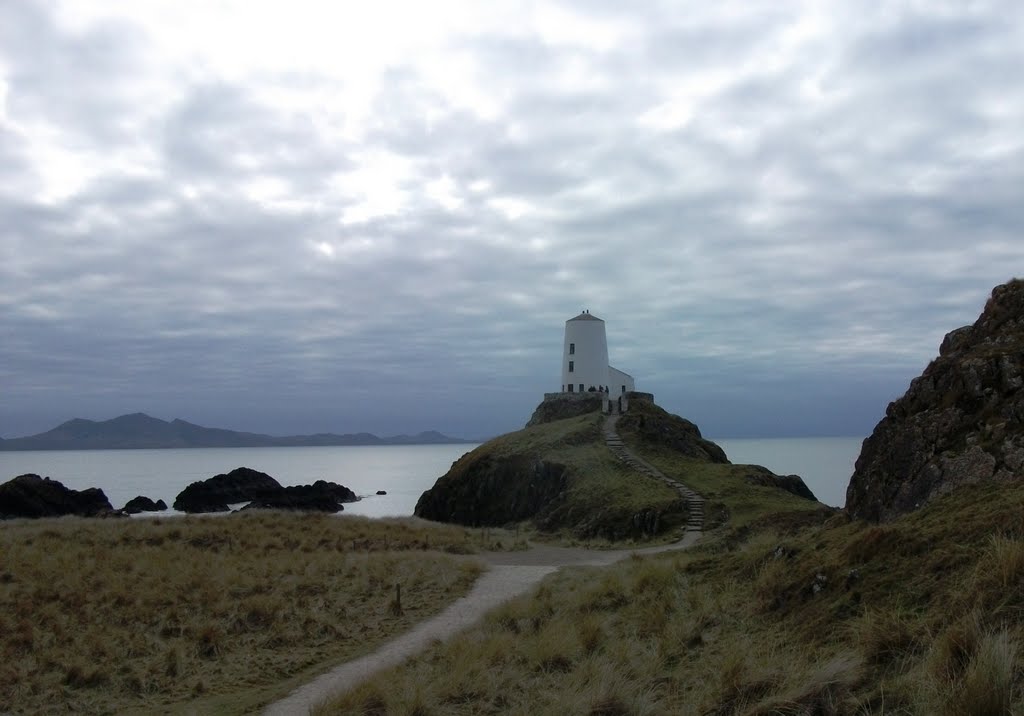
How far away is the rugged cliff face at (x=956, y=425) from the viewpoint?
11445mm

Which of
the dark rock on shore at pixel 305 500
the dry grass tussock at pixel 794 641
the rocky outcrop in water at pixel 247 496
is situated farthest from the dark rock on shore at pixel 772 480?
the rocky outcrop in water at pixel 247 496

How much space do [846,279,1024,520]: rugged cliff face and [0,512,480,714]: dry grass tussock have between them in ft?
31.3

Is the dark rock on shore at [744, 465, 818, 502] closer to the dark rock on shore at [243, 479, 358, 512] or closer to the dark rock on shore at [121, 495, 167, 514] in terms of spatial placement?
the dark rock on shore at [243, 479, 358, 512]

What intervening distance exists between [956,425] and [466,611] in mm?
10315

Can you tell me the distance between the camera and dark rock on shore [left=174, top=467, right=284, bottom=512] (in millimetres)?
70875

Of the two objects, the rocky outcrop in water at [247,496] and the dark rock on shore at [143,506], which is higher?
the rocky outcrop in water at [247,496]

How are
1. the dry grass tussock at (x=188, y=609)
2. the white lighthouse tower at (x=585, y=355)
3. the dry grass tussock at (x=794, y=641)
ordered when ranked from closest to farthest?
the dry grass tussock at (x=794, y=641), the dry grass tussock at (x=188, y=609), the white lighthouse tower at (x=585, y=355)

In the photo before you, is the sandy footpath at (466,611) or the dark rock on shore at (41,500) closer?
the sandy footpath at (466,611)

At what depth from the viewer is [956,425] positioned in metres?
12.5

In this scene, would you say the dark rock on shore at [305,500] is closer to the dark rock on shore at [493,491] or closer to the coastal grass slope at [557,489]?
the dark rock on shore at [493,491]

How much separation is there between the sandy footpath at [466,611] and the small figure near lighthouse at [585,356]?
30.5 meters

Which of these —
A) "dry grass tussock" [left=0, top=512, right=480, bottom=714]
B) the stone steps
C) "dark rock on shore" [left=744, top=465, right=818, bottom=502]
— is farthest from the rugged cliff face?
"dark rock on shore" [left=744, top=465, right=818, bottom=502]

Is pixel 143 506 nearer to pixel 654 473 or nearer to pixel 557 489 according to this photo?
pixel 557 489

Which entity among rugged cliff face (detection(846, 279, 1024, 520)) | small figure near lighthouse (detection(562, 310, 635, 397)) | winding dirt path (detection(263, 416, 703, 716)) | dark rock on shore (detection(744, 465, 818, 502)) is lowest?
winding dirt path (detection(263, 416, 703, 716))
